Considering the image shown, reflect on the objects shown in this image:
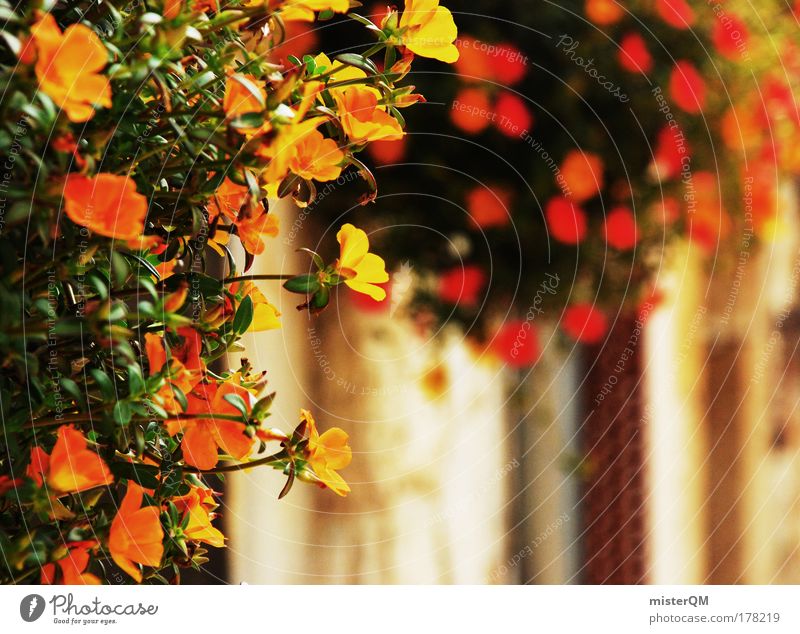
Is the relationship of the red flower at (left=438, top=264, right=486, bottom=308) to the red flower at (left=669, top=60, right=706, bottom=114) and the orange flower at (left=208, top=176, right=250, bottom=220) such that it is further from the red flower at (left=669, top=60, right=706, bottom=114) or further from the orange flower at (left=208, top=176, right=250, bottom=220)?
the orange flower at (left=208, top=176, right=250, bottom=220)

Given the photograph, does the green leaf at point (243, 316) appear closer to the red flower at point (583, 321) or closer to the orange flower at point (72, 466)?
the orange flower at point (72, 466)

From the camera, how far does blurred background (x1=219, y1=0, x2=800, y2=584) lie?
23.1 inches

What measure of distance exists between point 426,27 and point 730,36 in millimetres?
414

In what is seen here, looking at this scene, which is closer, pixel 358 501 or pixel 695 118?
pixel 695 118

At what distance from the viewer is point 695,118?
638 mm

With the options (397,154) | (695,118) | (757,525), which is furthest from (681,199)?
(757,525)

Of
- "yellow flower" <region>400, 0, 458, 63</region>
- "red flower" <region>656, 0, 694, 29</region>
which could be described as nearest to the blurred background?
"red flower" <region>656, 0, 694, 29</region>

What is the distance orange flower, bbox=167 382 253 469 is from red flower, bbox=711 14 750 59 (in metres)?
0.50

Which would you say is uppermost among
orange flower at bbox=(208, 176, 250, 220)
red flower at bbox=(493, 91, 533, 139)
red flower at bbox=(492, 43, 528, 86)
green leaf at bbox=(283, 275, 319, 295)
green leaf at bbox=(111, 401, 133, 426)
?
red flower at bbox=(492, 43, 528, 86)

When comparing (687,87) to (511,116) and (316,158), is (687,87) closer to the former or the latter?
(511,116)

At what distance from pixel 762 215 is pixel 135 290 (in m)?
0.58

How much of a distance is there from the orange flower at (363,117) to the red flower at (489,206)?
0.89 ft
